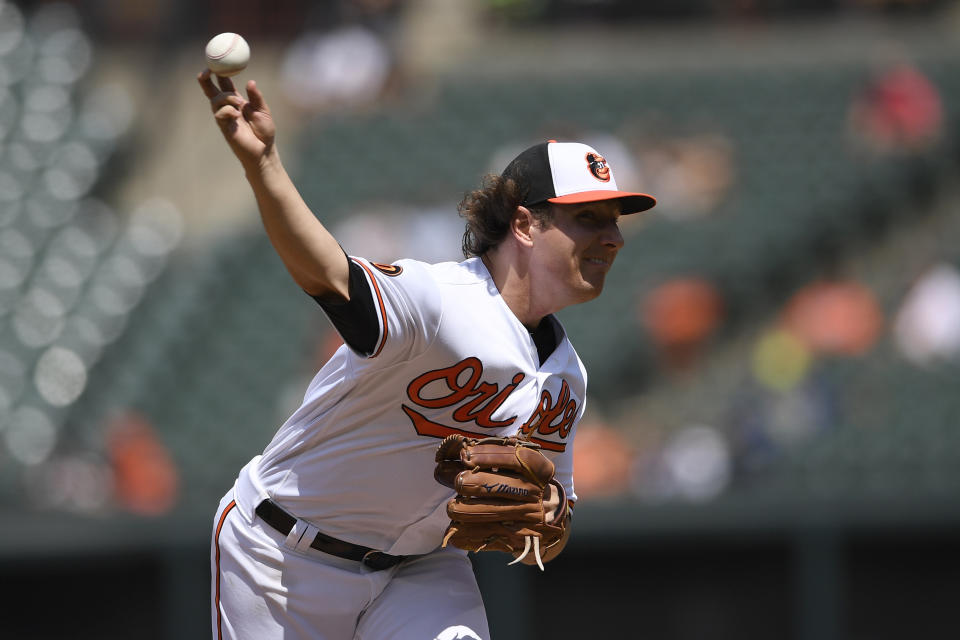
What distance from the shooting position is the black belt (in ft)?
8.92

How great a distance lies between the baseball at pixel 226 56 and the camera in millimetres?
2242

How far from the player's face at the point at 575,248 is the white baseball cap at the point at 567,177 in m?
0.04

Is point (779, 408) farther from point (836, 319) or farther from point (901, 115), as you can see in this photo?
point (901, 115)

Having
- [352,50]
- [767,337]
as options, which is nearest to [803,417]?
[767,337]

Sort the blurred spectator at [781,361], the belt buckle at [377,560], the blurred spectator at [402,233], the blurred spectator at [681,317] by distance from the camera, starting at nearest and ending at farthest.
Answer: the belt buckle at [377,560]
the blurred spectator at [781,361]
the blurred spectator at [681,317]
the blurred spectator at [402,233]

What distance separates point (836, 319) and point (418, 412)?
5390 mm

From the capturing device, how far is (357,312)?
7.44 feet

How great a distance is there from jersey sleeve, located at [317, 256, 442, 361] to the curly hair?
0.32m

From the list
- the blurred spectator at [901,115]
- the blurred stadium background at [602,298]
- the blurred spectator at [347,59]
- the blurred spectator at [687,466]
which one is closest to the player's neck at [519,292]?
the blurred stadium background at [602,298]

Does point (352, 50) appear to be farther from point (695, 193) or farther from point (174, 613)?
point (174, 613)

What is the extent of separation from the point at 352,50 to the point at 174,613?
5.02 metres

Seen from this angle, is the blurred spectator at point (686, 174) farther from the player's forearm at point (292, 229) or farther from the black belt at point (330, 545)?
the player's forearm at point (292, 229)

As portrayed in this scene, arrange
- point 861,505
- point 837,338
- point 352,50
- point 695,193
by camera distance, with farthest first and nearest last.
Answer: point 352,50 → point 695,193 → point 837,338 → point 861,505

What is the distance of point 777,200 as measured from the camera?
28.1 ft
